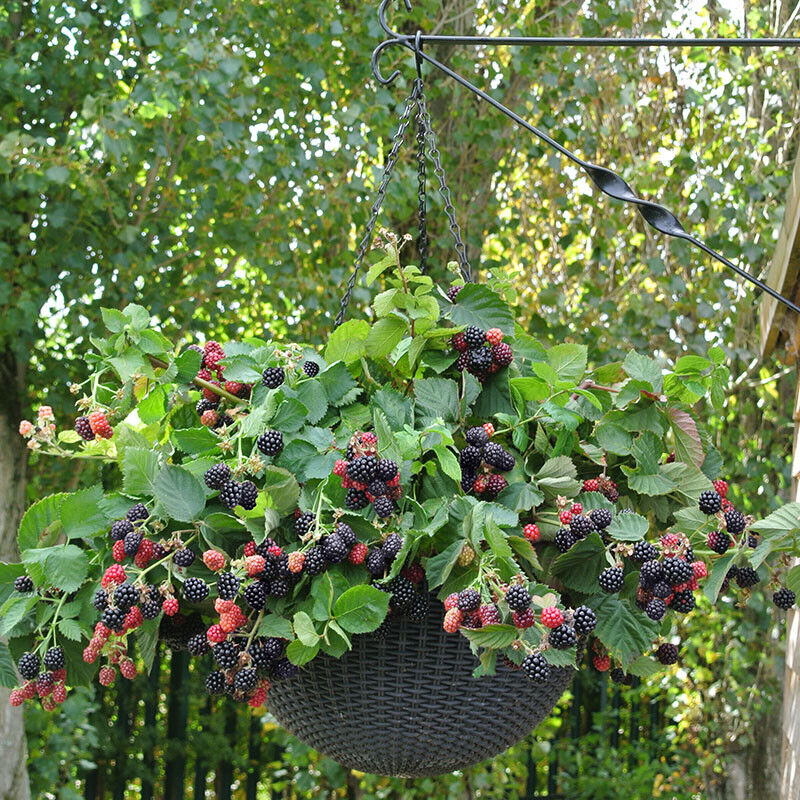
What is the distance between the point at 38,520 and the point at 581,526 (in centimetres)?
56

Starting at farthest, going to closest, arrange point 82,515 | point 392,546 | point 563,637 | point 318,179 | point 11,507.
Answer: point 318,179 → point 11,507 → point 82,515 → point 392,546 → point 563,637

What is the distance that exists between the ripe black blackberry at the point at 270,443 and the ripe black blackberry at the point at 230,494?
2.1 inches

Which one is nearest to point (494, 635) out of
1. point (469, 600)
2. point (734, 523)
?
point (469, 600)

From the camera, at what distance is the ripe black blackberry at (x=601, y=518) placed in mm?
939

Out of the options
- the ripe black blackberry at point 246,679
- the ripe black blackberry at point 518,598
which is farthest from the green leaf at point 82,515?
the ripe black blackberry at point 518,598

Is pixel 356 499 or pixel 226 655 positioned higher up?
pixel 356 499

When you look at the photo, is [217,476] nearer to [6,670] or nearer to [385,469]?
[385,469]

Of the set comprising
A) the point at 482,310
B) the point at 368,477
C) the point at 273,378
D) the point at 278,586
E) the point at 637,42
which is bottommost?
the point at 278,586

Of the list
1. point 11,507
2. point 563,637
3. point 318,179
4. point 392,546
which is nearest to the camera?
point 563,637

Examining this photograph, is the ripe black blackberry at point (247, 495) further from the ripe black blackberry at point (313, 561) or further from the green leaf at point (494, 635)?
the green leaf at point (494, 635)

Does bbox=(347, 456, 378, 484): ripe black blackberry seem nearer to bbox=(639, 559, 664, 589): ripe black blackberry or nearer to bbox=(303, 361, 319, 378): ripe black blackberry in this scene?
bbox=(303, 361, 319, 378): ripe black blackberry

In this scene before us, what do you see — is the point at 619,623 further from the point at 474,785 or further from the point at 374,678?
the point at 474,785

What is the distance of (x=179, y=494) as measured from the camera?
0.92 metres

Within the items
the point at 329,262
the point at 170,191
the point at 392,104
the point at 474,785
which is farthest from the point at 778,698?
the point at 170,191
